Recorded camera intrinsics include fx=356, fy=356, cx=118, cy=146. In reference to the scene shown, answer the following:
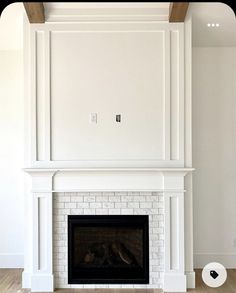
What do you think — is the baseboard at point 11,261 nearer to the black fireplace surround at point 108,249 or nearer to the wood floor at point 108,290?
the wood floor at point 108,290

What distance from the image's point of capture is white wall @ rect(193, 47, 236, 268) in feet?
14.3

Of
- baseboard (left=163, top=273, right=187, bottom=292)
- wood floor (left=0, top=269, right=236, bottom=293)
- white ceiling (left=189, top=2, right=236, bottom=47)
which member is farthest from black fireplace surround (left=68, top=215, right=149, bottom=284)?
white ceiling (left=189, top=2, right=236, bottom=47)

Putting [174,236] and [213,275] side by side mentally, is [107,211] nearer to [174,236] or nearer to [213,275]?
[174,236]

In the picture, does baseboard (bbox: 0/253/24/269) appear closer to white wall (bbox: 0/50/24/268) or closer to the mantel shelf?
white wall (bbox: 0/50/24/268)

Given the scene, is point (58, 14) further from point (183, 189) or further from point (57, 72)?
point (183, 189)

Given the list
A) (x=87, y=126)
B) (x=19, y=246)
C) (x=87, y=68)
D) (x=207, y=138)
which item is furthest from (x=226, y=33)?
(x=19, y=246)

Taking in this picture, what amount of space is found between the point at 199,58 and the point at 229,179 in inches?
60.2

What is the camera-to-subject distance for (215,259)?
432cm

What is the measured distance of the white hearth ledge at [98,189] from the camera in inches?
141

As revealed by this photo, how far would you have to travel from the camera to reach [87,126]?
12.1 feet

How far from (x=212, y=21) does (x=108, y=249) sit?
2645mm

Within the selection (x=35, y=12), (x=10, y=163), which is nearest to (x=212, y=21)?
(x=35, y=12)

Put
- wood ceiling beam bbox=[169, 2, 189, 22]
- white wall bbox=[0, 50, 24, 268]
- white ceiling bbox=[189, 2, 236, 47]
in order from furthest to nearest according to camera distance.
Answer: white wall bbox=[0, 50, 24, 268], white ceiling bbox=[189, 2, 236, 47], wood ceiling beam bbox=[169, 2, 189, 22]

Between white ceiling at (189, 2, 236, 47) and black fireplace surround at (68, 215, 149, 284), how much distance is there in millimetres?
2138
